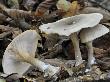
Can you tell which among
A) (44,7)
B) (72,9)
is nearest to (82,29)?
(72,9)

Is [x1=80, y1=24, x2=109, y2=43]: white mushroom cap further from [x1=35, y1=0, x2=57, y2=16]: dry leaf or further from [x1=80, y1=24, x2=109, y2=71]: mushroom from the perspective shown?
[x1=35, y1=0, x2=57, y2=16]: dry leaf

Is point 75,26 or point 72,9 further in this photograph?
point 72,9

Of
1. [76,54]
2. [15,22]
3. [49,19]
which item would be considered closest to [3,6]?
[15,22]

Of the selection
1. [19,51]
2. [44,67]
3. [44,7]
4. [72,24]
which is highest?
[72,24]

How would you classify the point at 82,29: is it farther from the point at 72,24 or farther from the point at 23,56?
the point at 23,56

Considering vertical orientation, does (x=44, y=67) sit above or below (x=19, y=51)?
below

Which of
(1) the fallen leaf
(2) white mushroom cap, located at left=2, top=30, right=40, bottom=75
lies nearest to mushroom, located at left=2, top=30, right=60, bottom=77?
(2) white mushroom cap, located at left=2, top=30, right=40, bottom=75

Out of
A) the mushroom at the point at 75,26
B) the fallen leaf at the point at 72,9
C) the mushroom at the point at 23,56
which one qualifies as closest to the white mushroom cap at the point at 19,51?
the mushroom at the point at 23,56
